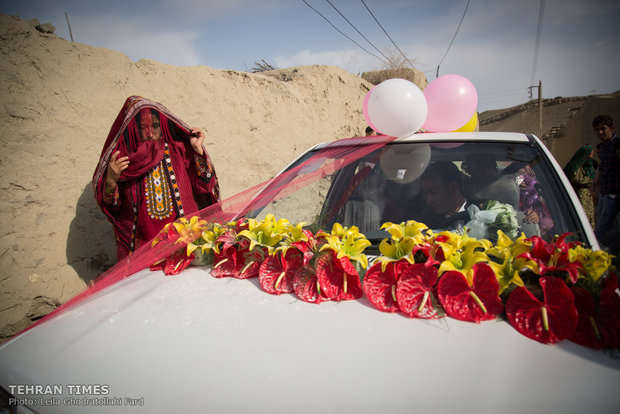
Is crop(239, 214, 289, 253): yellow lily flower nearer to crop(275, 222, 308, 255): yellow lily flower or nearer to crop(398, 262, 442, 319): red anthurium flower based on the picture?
crop(275, 222, 308, 255): yellow lily flower

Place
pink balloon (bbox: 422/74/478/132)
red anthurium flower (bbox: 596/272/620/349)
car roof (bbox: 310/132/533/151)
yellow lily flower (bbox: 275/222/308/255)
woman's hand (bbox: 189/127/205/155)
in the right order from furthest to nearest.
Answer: woman's hand (bbox: 189/127/205/155) → pink balloon (bbox: 422/74/478/132) → car roof (bbox: 310/132/533/151) → yellow lily flower (bbox: 275/222/308/255) → red anthurium flower (bbox: 596/272/620/349)

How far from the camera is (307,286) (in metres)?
1.36

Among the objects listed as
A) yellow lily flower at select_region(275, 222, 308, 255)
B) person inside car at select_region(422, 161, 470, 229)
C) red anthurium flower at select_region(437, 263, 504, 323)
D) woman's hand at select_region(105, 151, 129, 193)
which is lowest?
red anthurium flower at select_region(437, 263, 504, 323)

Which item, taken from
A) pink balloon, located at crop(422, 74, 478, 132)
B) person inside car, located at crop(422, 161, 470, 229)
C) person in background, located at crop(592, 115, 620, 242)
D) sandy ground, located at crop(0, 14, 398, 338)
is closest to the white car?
person inside car, located at crop(422, 161, 470, 229)

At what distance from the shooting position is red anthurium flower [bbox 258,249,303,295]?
140 centimetres

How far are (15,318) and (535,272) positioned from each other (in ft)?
13.2

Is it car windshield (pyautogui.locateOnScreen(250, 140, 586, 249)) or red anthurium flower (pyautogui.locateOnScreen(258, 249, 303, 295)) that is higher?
car windshield (pyautogui.locateOnScreen(250, 140, 586, 249))

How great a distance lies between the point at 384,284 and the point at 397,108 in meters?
1.16

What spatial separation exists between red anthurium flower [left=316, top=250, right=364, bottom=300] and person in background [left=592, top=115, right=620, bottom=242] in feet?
13.9

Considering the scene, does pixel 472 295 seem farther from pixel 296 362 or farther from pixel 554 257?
pixel 296 362

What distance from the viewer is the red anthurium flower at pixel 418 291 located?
1.18 metres

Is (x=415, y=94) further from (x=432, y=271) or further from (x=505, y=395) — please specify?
(x=505, y=395)

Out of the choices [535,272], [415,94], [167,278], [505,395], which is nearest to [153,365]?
[167,278]

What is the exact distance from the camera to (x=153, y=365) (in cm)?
101
